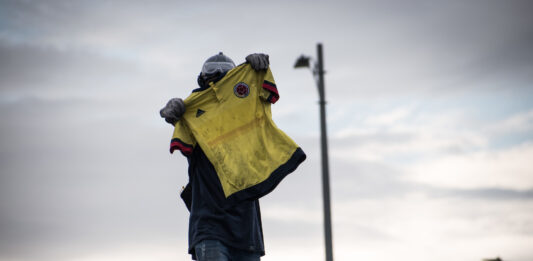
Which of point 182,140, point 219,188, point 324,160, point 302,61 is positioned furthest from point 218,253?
point 302,61

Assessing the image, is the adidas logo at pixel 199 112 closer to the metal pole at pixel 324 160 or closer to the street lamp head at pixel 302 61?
the metal pole at pixel 324 160

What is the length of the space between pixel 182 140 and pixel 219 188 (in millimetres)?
408

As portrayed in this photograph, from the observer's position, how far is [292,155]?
4.68 m

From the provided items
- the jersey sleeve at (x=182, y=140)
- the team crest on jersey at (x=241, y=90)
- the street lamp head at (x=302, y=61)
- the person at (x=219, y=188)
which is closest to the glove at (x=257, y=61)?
the person at (x=219, y=188)

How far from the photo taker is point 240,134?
4.85 metres

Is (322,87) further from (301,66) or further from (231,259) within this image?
(231,259)

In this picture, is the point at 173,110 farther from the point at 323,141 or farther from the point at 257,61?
the point at 323,141

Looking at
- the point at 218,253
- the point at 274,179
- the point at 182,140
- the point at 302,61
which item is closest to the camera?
the point at 218,253

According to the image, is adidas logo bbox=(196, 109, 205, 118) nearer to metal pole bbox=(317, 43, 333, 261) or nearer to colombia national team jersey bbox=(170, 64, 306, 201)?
colombia national team jersey bbox=(170, 64, 306, 201)

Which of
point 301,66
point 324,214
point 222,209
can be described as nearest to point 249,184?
point 222,209

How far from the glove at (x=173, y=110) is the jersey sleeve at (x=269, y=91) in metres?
0.56

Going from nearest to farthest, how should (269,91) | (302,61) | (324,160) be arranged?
(269,91)
(324,160)
(302,61)

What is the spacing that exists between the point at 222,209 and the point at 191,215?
230 mm

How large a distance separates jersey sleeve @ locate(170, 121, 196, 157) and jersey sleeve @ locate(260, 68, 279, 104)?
566mm
